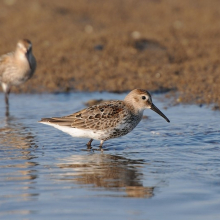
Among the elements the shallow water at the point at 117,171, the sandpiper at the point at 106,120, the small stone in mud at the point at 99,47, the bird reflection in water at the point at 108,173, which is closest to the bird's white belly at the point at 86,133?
the sandpiper at the point at 106,120

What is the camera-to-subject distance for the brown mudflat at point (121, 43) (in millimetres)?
16844

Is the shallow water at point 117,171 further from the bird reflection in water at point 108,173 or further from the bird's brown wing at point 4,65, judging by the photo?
the bird's brown wing at point 4,65

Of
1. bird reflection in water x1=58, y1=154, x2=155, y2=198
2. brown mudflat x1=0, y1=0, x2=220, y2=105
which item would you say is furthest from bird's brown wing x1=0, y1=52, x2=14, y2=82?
bird reflection in water x1=58, y1=154, x2=155, y2=198

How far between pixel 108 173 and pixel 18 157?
1.94m

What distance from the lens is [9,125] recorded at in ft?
41.1

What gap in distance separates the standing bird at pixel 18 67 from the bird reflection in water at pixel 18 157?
260 cm

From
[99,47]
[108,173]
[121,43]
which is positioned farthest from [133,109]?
[99,47]

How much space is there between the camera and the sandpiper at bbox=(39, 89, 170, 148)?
10289mm

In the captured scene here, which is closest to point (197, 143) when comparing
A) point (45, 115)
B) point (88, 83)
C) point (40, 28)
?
point (45, 115)

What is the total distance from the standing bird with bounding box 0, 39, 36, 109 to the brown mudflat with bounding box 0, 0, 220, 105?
43.7 inches

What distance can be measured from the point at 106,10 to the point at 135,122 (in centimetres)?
1837

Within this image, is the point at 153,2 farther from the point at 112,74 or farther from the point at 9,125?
the point at 9,125

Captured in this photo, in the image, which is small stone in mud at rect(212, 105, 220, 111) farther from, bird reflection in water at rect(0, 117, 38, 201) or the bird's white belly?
bird reflection in water at rect(0, 117, 38, 201)

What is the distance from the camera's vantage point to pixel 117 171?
28.4 ft
